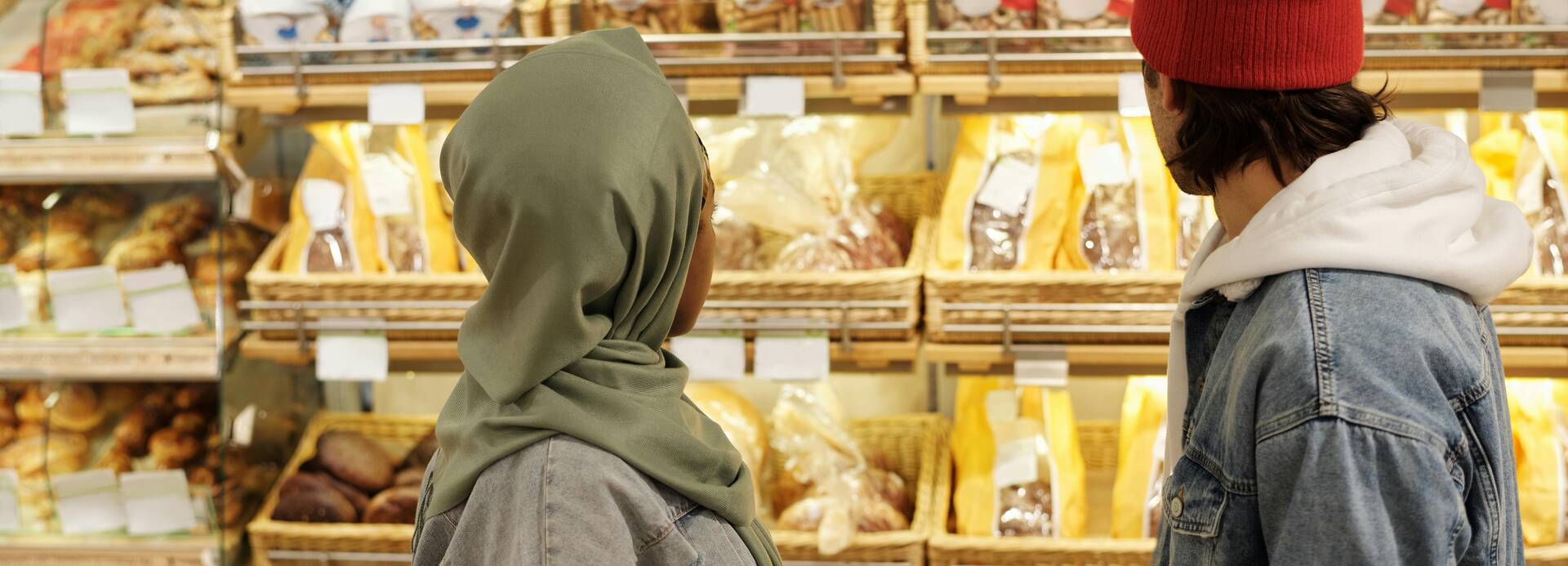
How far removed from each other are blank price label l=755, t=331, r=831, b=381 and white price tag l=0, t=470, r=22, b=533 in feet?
5.04

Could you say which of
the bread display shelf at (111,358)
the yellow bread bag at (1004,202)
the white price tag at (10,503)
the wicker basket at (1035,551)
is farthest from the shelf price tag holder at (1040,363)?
Result: the white price tag at (10,503)

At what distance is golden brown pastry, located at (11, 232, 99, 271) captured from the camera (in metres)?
2.40

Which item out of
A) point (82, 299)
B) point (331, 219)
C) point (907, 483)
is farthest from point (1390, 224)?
point (82, 299)

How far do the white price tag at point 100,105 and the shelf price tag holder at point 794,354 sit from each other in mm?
1278

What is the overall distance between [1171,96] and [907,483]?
1.44 m

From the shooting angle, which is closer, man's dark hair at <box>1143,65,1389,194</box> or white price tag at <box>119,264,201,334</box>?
man's dark hair at <box>1143,65,1389,194</box>

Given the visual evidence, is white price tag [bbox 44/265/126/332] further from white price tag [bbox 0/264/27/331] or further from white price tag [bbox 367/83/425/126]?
white price tag [bbox 367/83/425/126]

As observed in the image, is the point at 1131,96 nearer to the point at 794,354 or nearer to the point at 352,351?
the point at 794,354

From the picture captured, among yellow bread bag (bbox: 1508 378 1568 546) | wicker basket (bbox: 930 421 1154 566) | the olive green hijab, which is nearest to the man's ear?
the olive green hijab

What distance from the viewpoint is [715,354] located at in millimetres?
2088

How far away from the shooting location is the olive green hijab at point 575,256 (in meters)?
0.95

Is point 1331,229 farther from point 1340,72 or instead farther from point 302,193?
point 302,193

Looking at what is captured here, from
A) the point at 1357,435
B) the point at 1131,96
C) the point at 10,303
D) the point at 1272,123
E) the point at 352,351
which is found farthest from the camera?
the point at 10,303

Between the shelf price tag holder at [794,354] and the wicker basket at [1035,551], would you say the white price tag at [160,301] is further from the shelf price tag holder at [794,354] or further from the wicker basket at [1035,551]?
the wicker basket at [1035,551]
